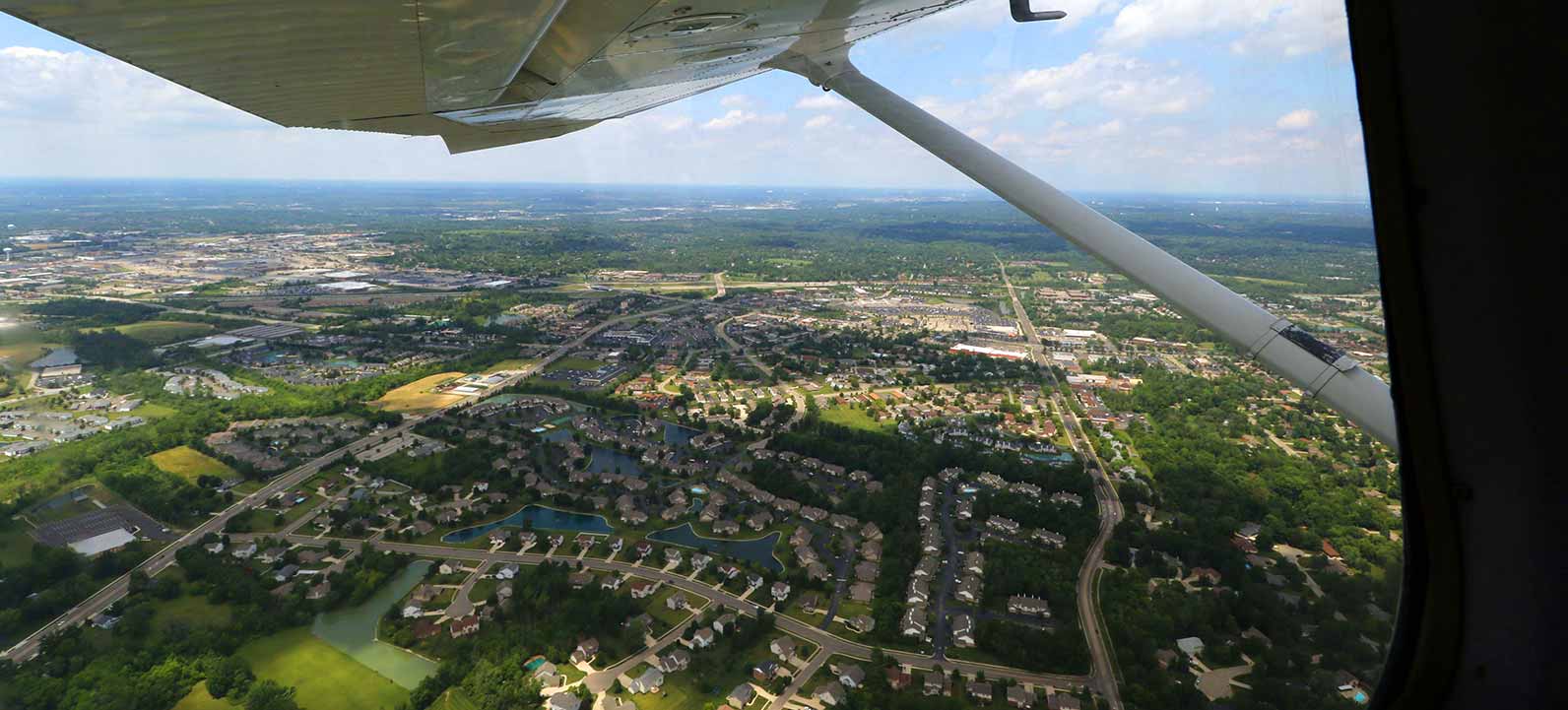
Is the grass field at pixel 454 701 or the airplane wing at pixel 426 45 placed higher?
the airplane wing at pixel 426 45

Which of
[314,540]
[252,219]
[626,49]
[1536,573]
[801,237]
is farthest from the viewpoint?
[252,219]

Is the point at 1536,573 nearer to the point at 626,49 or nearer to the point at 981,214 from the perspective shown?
→ the point at 626,49

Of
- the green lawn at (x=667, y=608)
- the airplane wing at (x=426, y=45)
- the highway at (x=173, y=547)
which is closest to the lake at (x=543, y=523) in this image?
the green lawn at (x=667, y=608)

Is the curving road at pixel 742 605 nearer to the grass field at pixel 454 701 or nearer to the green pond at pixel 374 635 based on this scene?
the green pond at pixel 374 635

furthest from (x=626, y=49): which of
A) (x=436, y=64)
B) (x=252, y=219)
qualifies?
(x=252, y=219)

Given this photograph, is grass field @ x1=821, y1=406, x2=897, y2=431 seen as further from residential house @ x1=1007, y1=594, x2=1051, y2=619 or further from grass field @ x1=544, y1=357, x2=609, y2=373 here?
grass field @ x1=544, y1=357, x2=609, y2=373

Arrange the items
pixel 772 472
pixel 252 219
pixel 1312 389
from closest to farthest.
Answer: pixel 1312 389, pixel 772 472, pixel 252 219

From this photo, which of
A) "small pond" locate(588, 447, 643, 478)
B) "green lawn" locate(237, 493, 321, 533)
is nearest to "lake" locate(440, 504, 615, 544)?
"small pond" locate(588, 447, 643, 478)
